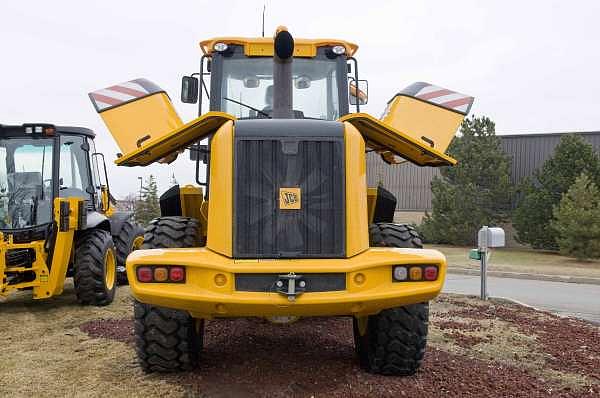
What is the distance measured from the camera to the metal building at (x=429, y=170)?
81.6 feet

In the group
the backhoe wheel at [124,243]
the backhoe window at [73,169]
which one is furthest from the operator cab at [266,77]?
the backhoe wheel at [124,243]

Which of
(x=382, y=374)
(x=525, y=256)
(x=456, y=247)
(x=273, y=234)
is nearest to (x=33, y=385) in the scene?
(x=273, y=234)

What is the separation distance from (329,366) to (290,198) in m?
1.55

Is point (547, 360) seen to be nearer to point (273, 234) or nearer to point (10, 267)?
point (273, 234)

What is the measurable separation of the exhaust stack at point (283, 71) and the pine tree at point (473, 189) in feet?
66.8

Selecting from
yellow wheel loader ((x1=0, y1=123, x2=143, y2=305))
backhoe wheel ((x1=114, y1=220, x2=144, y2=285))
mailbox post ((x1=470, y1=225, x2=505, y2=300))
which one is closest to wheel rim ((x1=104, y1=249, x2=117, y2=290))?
yellow wheel loader ((x1=0, y1=123, x2=143, y2=305))

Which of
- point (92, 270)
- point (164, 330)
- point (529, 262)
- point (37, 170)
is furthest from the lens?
point (529, 262)

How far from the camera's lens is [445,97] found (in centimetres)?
614

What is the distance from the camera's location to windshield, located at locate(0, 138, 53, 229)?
311 inches

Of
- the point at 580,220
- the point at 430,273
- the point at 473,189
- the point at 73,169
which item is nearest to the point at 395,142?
the point at 430,273

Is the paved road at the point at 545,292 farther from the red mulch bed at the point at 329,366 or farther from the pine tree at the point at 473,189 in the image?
the pine tree at the point at 473,189

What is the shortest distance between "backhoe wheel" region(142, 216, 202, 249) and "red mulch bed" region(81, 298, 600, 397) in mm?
990

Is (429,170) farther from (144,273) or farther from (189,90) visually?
(144,273)

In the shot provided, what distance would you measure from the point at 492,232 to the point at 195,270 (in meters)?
6.42
